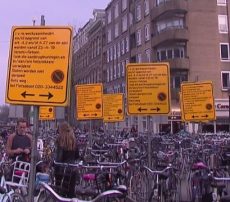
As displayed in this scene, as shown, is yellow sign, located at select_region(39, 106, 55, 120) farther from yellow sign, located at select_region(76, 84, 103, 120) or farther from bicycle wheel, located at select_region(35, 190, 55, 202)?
bicycle wheel, located at select_region(35, 190, 55, 202)

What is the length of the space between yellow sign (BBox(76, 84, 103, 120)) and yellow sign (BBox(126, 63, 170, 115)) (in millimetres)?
5395

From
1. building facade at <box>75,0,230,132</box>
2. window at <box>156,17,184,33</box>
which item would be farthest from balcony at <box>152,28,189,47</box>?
window at <box>156,17,184,33</box>

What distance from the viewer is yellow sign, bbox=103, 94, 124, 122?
19.5 metres

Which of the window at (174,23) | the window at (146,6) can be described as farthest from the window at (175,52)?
the window at (146,6)

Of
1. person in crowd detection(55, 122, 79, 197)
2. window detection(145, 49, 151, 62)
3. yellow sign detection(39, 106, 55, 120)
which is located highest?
window detection(145, 49, 151, 62)

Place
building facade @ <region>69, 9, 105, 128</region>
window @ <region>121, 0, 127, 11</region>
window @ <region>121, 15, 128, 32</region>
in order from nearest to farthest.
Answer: window @ <region>121, 15, 128, 32</region> < window @ <region>121, 0, 127, 11</region> < building facade @ <region>69, 9, 105, 128</region>

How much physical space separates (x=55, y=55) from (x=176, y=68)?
138 feet

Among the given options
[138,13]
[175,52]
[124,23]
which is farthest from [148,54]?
[124,23]

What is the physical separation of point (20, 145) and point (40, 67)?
4765 millimetres

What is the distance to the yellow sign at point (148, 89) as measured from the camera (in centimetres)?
891

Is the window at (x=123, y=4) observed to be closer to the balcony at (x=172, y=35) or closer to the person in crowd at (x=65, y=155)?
the balcony at (x=172, y=35)

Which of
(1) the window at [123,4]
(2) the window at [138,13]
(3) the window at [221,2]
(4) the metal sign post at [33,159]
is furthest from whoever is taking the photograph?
(1) the window at [123,4]

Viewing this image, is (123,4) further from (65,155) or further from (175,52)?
(65,155)

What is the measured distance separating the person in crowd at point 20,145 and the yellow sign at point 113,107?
32.0 feet
